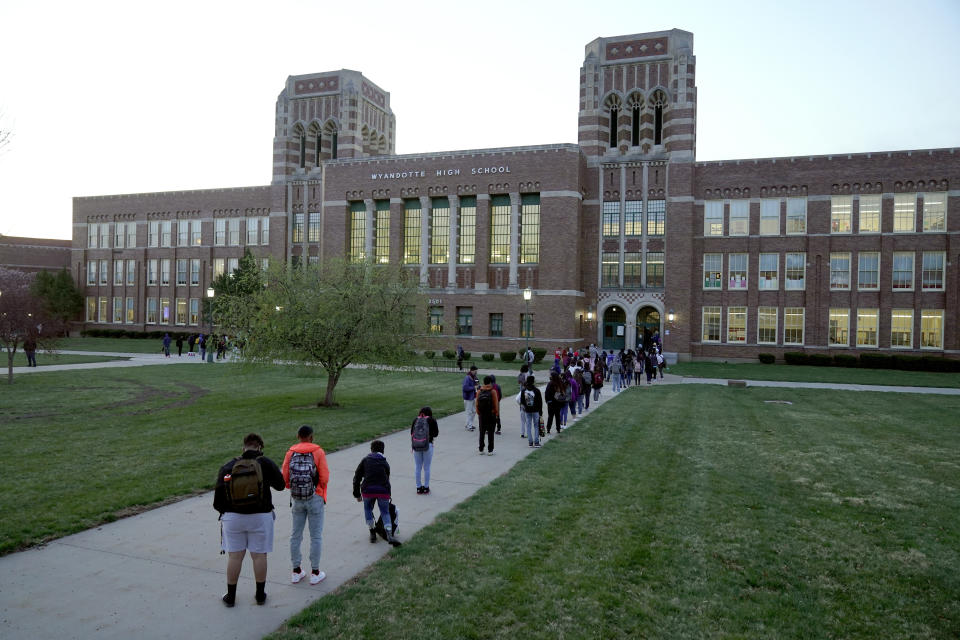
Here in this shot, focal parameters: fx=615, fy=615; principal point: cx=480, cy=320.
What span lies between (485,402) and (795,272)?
40.8 meters

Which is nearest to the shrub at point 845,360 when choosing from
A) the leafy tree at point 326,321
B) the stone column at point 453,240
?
the stone column at point 453,240

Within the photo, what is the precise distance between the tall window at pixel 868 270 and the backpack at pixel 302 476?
4902cm

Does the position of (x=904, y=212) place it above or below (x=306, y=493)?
above

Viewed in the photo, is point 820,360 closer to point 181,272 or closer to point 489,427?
point 489,427

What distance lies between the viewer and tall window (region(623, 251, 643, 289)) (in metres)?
50.2

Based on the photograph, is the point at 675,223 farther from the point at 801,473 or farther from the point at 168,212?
the point at 168,212

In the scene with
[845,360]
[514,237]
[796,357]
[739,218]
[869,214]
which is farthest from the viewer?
[514,237]

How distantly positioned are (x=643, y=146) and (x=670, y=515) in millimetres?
46190

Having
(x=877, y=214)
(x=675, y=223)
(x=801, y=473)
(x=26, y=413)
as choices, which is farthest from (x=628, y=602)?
(x=877, y=214)

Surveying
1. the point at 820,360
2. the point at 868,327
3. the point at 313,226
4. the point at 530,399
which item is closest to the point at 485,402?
the point at 530,399

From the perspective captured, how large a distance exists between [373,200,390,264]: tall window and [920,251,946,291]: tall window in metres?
41.9

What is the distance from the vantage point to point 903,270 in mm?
44750

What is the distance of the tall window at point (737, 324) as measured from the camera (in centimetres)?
4819

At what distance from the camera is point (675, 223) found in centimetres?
4853
